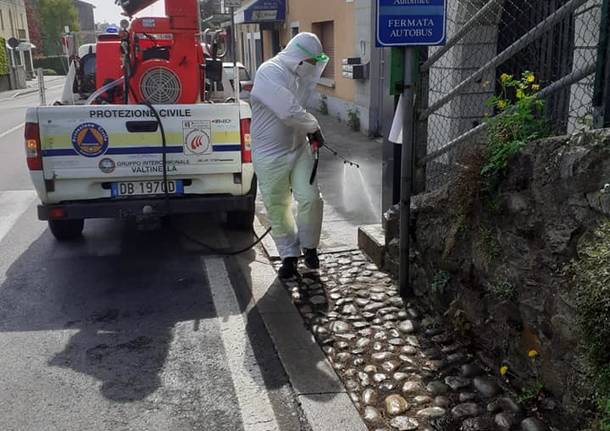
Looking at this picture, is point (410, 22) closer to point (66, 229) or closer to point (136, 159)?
point (136, 159)

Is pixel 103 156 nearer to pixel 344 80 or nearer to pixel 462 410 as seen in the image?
pixel 462 410

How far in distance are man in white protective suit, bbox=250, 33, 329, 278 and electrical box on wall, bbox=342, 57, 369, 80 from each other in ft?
26.6

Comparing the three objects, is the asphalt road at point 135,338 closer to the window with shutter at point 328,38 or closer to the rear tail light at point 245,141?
the rear tail light at point 245,141

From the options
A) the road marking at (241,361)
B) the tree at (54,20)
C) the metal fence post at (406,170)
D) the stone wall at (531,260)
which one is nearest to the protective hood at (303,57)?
the metal fence post at (406,170)

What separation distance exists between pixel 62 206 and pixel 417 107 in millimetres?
3212

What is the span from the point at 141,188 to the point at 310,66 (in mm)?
1901

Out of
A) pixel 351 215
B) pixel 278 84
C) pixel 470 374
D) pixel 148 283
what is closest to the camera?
pixel 470 374

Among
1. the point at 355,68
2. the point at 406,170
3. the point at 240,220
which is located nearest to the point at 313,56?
the point at 406,170

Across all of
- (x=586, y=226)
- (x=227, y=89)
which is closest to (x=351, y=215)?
(x=227, y=89)

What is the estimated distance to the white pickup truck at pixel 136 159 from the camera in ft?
18.5

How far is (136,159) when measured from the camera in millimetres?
5812

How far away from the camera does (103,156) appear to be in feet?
18.9

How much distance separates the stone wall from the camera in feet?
9.76

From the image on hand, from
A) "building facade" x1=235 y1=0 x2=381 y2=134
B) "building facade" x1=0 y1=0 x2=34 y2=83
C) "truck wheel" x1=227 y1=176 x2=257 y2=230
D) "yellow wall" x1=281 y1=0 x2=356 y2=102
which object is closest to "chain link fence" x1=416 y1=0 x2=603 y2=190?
"truck wheel" x1=227 y1=176 x2=257 y2=230
